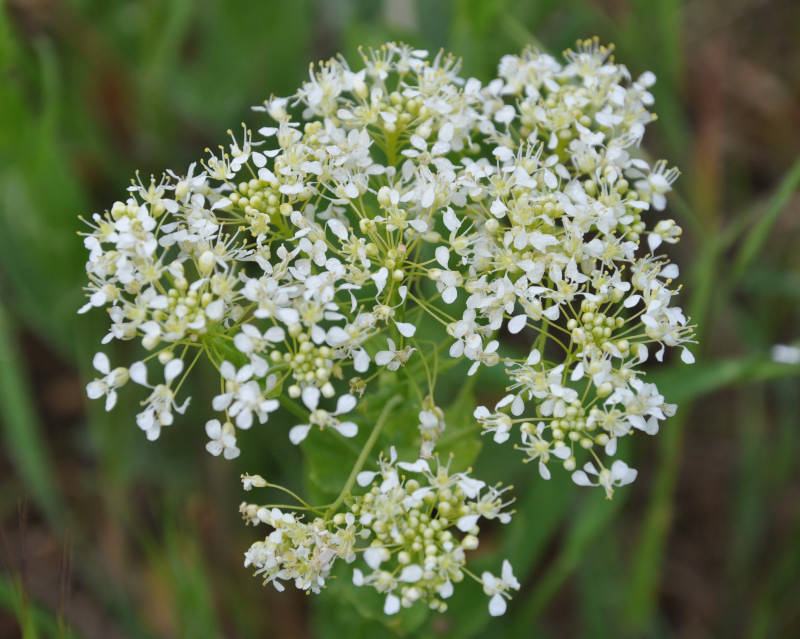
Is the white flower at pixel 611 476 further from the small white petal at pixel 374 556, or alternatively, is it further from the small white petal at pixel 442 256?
the small white petal at pixel 442 256

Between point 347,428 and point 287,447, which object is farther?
point 287,447

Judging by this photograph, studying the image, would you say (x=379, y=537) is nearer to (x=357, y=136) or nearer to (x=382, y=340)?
(x=382, y=340)

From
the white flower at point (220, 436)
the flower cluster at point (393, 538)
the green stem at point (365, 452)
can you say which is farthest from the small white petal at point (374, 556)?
the white flower at point (220, 436)

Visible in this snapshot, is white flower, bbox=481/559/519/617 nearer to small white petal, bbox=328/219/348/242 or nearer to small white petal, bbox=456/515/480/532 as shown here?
small white petal, bbox=456/515/480/532

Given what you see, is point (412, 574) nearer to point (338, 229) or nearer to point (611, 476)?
point (611, 476)

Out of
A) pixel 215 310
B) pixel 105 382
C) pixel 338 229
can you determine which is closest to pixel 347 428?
pixel 215 310

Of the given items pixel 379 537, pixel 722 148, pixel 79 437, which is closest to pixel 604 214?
pixel 379 537
